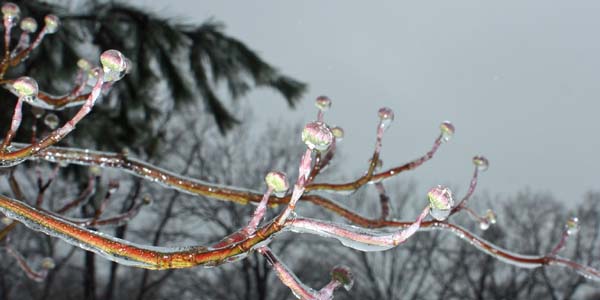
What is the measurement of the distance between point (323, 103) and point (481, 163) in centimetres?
66

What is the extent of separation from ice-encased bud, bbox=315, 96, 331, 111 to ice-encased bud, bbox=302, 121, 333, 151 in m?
0.86

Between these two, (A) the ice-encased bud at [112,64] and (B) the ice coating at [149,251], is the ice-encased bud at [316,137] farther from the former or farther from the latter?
(A) the ice-encased bud at [112,64]

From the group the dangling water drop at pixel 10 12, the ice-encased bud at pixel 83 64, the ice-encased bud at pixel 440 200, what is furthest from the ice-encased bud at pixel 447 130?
the dangling water drop at pixel 10 12

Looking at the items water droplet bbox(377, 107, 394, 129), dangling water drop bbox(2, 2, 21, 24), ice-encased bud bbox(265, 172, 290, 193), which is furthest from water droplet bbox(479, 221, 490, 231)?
dangling water drop bbox(2, 2, 21, 24)

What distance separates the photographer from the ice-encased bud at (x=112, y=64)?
0.99m

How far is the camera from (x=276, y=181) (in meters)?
0.89

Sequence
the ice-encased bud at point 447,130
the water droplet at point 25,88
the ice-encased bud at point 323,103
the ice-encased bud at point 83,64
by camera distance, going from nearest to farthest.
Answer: the water droplet at point 25,88 < the ice-encased bud at point 323,103 < the ice-encased bud at point 447,130 < the ice-encased bud at point 83,64

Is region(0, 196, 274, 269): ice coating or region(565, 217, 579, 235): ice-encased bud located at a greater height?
region(565, 217, 579, 235): ice-encased bud

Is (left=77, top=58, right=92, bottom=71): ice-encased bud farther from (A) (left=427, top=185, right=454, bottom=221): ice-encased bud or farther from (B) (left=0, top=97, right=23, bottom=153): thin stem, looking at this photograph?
(A) (left=427, top=185, right=454, bottom=221): ice-encased bud

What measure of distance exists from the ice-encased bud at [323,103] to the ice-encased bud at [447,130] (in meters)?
0.42

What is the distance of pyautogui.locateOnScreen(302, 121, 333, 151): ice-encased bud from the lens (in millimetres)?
832

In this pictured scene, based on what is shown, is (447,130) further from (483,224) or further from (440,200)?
(440,200)

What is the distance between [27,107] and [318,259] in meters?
16.9

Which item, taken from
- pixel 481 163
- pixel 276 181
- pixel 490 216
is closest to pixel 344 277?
pixel 276 181
